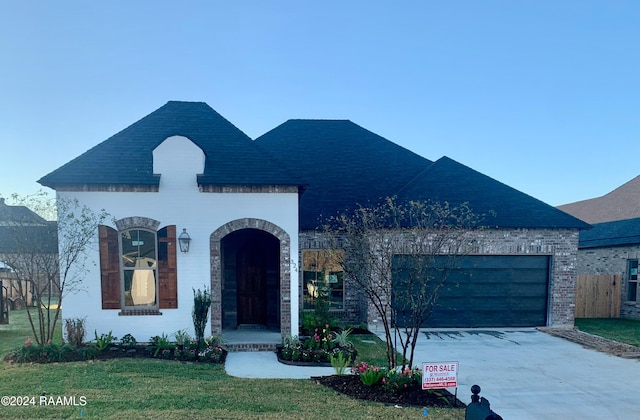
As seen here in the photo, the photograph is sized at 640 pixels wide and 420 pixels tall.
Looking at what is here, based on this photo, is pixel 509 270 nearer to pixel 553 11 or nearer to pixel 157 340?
pixel 553 11

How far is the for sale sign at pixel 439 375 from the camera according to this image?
512cm

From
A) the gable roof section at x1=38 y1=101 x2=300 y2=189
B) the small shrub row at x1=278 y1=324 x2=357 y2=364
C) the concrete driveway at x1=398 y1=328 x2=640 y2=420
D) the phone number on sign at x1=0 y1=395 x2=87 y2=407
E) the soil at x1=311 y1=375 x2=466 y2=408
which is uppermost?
the gable roof section at x1=38 y1=101 x2=300 y2=189

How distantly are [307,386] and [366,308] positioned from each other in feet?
17.4

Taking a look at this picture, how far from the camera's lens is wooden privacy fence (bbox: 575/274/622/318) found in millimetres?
13391

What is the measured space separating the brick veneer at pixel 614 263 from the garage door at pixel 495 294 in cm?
492

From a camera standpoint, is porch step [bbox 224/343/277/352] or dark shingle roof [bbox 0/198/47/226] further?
porch step [bbox 224/343/277/352]

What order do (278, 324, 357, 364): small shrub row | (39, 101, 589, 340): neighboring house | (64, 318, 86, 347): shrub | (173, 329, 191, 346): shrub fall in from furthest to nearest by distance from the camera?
(39, 101, 589, 340): neighboring house
(173, 329, 191, 346): shrub
(64, 318, 86, 347): shrub
(278, 324, 357, 364): small shrub row

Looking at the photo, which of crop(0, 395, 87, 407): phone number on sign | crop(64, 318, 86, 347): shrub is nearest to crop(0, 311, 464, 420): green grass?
crop(0, 395, 87, 407): phone number on sign

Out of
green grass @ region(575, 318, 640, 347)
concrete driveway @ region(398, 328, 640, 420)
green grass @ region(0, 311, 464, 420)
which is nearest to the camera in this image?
green grass @ region(0, 311, 464, 420)

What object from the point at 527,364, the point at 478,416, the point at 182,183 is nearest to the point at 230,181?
the point at 182,183

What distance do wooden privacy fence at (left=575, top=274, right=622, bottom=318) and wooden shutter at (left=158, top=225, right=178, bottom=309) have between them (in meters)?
14.8

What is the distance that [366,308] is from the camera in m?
11.1

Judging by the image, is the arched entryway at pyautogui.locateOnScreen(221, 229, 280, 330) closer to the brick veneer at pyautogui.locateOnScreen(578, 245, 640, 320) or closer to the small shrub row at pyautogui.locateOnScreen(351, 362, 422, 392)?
the small shrub row at pyautogui.locateOnScreen(351, 362, 422, 392)

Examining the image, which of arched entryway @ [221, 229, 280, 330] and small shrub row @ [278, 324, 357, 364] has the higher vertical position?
arched entryway @ [221, 229, 280, 330]
